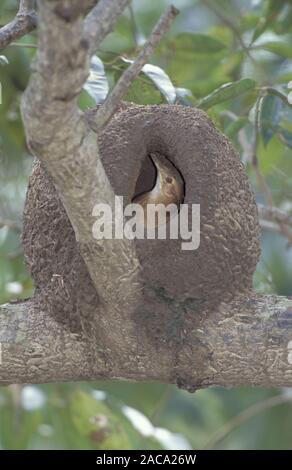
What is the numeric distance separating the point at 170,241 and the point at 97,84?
501 mm

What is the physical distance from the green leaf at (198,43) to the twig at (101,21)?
226 centimetres

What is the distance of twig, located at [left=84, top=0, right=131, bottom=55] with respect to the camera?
5.66 feet

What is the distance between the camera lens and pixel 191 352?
2434 millimetres

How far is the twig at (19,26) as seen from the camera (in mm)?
2324

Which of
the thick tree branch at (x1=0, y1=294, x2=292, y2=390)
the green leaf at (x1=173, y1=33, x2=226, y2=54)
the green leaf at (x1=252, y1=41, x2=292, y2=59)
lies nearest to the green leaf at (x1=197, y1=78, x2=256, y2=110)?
the thick tree branch at (x1=0, y1=294, x2=292, y2=390)

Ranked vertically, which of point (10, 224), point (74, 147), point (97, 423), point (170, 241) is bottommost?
point (97, 423)

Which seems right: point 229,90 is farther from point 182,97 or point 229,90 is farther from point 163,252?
point 163,252

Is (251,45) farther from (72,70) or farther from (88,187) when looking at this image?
(72,70)

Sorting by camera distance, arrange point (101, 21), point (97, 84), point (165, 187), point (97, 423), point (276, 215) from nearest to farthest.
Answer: point (101, 21), point (97, 84), point (165, 187), point (276, 215), point (97, 423)

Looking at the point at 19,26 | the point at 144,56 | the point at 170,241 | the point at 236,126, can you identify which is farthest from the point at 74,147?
the point at 236,126

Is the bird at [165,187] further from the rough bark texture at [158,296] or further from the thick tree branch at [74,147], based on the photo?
the thick tree branch at [74,147]

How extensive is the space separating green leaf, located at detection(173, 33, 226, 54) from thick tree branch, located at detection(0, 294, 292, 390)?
5.76 ft

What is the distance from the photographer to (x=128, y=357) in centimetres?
247

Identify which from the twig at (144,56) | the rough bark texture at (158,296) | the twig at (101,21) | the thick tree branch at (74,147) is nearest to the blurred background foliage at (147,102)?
the rough bark texture at (158,296)
